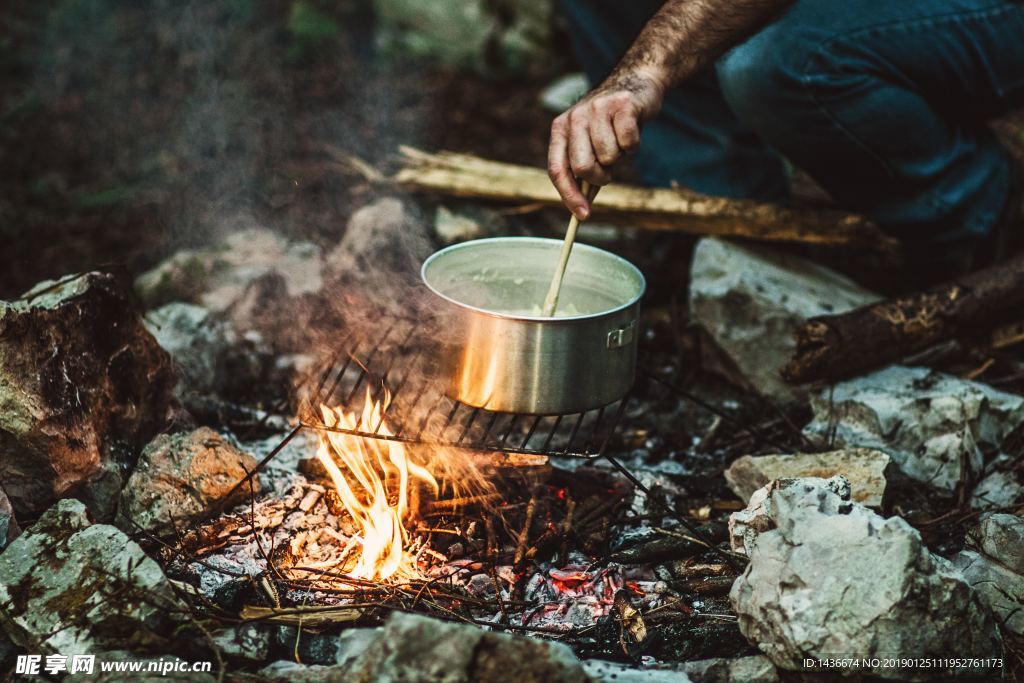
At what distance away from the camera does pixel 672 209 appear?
346 centimetres

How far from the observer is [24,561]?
2086 mm

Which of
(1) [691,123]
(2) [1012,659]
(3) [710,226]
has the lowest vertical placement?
(2) [1012,659]

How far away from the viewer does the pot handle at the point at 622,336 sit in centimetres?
220

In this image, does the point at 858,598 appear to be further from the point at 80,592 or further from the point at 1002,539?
the point at 80,592

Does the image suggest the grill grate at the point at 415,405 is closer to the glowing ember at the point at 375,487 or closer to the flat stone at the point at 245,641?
the glowing ember at the point at 375,487

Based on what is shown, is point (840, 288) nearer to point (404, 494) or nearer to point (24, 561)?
point (404, 494)

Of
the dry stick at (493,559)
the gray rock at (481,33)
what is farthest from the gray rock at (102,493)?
the gray rock at (481,33)

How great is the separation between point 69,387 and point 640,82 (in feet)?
5.88

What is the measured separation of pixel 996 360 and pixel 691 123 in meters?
1.69

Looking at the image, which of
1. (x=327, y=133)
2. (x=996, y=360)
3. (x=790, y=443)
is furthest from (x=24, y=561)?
(x=327, y=133)

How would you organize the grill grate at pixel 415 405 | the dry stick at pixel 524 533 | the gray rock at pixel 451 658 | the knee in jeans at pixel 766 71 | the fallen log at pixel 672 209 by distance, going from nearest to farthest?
the gray rock at pixel 451 658 < the dry stick at pixel 524 533 < the grill grate at pixel 415 405 < the knee in jeans at pixel 766 71 < the fallen log at pixel 672 209

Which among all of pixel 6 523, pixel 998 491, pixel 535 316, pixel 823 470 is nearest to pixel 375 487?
pixel 535 316

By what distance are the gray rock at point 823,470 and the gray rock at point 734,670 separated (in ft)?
2.09

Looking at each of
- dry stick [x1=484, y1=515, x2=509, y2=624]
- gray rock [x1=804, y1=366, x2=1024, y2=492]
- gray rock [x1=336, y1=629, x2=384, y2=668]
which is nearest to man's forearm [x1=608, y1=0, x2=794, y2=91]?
gray rock [x1=804, y1=366, x2=1024, y2=492]
